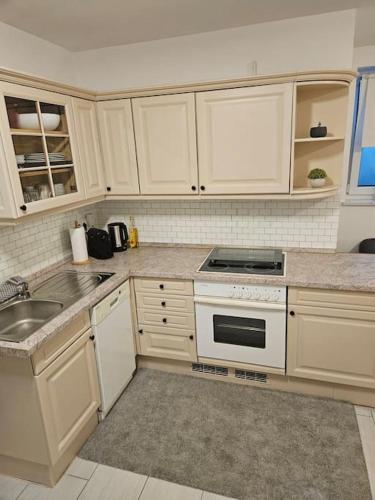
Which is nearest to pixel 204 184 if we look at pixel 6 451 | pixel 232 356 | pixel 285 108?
pixel 285 108

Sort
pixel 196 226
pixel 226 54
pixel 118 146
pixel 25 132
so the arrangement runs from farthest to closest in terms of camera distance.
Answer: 1. pixel 196 226
2. pixel 118 146
3. pixel 226 54
4. pixel 25 132

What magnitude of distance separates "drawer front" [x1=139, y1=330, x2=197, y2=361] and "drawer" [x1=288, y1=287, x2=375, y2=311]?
0.84m

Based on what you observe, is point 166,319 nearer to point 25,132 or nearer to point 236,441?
point 236,441

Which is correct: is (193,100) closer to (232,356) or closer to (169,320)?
(169,320)

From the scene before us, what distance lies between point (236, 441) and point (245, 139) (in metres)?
1.94

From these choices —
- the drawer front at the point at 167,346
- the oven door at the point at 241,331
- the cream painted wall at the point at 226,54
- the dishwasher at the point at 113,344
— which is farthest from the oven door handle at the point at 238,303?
the cream painted wall at the point at 226,54

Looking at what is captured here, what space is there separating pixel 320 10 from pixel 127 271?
84.9 inches

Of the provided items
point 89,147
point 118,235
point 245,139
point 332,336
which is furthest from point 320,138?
point 118,235

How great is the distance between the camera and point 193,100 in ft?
7.48

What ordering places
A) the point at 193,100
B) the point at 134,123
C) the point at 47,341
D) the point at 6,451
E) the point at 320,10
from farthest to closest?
the point at 134,123
the point at 193,100
the point at 320,10
the point at 6,451
the point at 47,341

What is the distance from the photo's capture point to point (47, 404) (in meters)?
1.65

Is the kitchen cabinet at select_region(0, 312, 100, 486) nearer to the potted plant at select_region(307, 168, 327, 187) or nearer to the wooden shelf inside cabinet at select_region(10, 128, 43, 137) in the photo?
the wooden shelf inside cabinet at select_region(10, 128, 43, 137)

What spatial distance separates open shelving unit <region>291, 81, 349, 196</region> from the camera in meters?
2.27

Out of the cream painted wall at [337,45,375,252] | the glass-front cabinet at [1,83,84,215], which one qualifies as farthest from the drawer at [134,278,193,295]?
the cream painted wall at [337,45,375,252]
